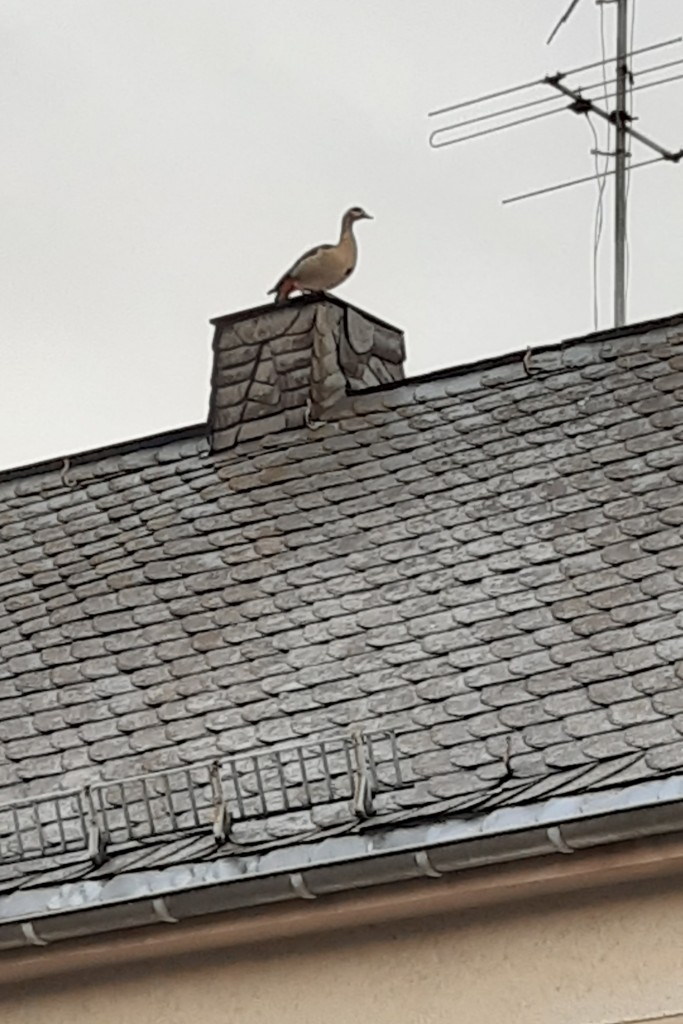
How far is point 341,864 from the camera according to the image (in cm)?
977

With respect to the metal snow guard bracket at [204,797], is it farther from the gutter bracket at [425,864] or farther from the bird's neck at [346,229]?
the bird's neck at [346,229]

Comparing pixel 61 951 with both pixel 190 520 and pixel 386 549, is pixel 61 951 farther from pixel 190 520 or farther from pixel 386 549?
pixel 190 520

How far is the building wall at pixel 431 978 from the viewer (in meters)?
9.44

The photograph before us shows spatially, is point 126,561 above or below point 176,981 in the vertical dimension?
above

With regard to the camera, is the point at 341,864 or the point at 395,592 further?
the point at 395,592

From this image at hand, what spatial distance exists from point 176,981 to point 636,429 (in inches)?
135

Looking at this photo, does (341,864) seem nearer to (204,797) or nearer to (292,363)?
(204,797)

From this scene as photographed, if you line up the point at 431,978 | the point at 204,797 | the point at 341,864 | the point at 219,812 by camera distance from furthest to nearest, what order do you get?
the point at 204,797
the point at 219,812
the point at 431,978
the point at 341,864

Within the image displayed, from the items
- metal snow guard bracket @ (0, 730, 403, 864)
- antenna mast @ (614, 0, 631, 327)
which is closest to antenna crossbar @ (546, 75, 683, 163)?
antenna mast @ (614, 0, 631, 327)

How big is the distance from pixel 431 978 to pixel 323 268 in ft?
18.9

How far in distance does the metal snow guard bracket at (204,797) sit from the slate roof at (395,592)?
119mm

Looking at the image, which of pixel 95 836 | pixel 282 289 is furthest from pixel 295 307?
pixel 95 836

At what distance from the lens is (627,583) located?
11055 mm

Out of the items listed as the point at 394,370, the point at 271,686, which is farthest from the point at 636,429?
the point at 394,370
